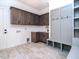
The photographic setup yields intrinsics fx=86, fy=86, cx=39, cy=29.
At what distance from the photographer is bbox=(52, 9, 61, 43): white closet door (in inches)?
181

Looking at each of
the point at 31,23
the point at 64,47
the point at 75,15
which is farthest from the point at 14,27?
the point at 75,15

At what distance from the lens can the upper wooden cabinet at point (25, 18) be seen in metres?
5.25

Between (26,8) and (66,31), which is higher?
(26,8)

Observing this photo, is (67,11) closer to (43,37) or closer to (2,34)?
(43,37)

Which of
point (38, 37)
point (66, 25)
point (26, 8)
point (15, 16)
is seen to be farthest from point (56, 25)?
point (26, 8)

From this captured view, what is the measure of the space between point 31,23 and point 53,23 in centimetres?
194

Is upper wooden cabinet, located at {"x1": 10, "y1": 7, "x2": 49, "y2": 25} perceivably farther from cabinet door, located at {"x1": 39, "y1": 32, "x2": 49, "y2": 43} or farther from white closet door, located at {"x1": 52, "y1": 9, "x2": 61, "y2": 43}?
white closet door, located at {"x1": 52, "y1": 9, "x2": 61, "y2": 43}

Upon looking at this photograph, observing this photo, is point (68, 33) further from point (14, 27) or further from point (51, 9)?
point (14, 27)

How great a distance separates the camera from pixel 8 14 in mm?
5172

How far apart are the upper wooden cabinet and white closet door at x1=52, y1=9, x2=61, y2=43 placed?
1120 mm

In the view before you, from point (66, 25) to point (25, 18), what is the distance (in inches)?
117

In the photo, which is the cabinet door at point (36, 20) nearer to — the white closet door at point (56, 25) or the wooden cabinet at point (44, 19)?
the wooden cabinet at point (44, 19)

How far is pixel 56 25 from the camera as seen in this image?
477 centimetres

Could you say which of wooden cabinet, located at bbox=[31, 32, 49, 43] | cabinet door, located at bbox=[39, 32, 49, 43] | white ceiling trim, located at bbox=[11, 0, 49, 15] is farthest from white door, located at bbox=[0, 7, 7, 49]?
cabinet door, located at bbox=[39, 32, 49, 43]
